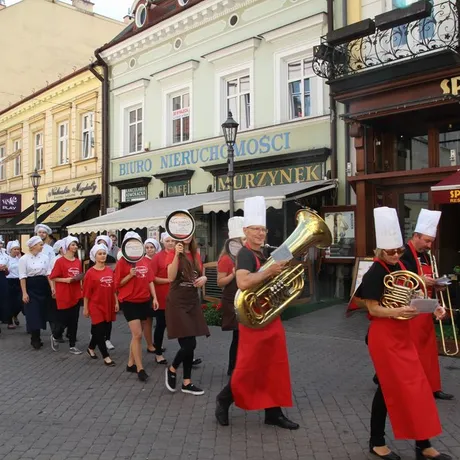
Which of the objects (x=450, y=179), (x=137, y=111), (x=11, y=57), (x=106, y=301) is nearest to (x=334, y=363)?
(x=106, y=301)

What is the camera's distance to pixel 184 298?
18.2 feet

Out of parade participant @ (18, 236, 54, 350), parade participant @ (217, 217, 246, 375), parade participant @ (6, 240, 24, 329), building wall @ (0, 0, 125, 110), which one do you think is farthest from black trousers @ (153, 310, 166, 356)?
building wall @ (0, 0, 125, 110)

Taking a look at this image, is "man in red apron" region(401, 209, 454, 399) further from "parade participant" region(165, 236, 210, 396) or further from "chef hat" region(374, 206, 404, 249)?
"parade participant" region(165, 236, 210, 396)

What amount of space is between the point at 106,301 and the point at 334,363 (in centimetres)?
319

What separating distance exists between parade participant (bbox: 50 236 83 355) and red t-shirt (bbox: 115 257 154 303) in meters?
1.59

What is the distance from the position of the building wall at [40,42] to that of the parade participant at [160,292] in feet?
70.1

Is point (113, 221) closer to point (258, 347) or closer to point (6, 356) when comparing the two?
point (6, 356)

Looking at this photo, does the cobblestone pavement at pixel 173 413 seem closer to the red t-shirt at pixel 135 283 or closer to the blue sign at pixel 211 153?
the red t-shirt at pixel 135 283

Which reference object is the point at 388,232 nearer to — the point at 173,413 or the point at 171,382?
the point at 173,413

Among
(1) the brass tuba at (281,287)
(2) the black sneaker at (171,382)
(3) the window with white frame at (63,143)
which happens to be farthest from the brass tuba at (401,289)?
(3) the window with white frame at (63,143)

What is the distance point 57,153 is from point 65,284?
14326 mm

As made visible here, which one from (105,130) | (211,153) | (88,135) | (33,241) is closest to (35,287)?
Answer: (33,241)

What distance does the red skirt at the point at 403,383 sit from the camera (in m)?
3.60

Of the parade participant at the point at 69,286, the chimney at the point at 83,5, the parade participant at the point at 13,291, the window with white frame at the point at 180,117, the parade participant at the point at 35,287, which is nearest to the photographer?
the parade participant at the point at 69,286
